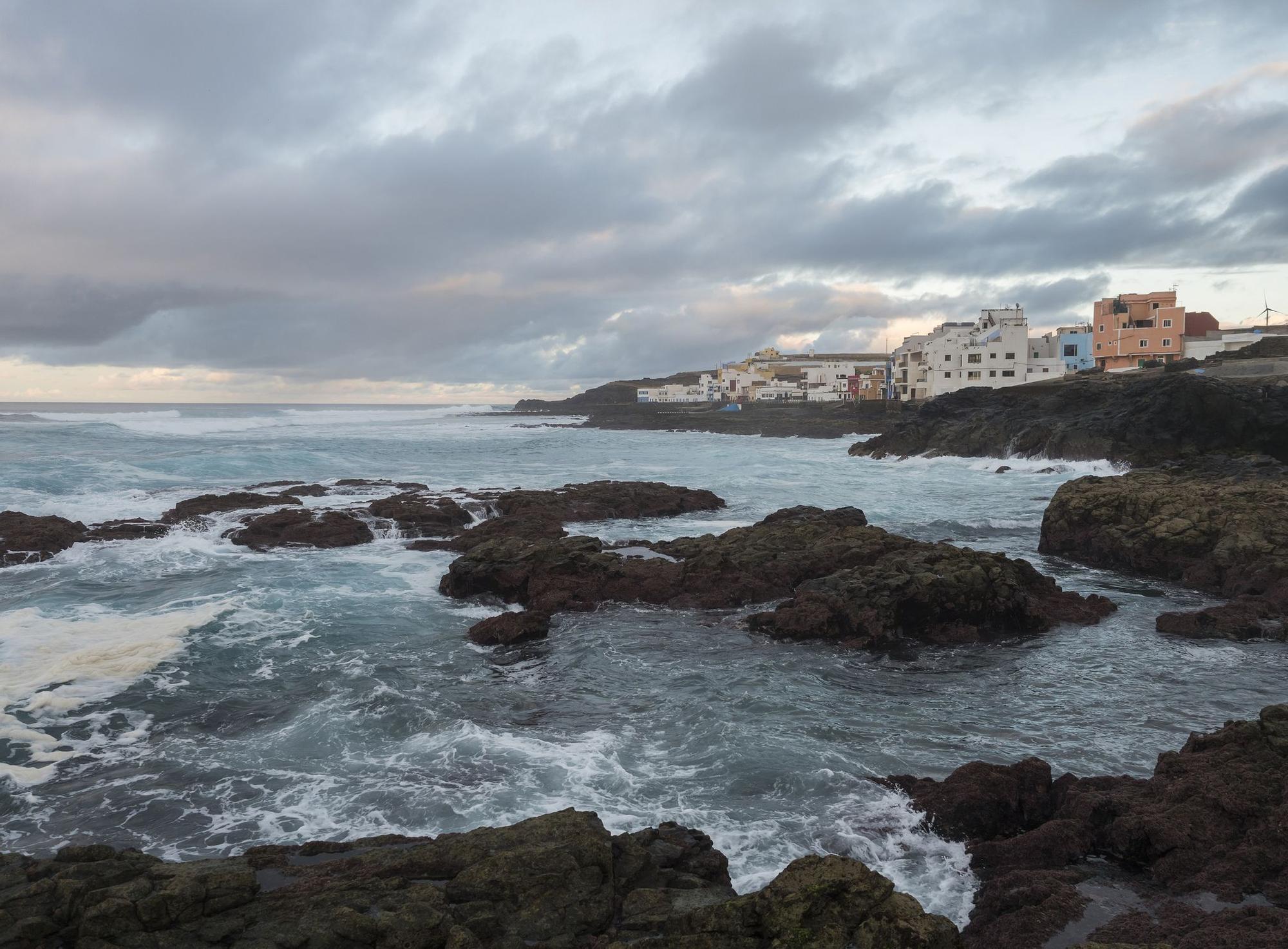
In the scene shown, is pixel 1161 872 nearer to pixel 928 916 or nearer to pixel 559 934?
pixel 928 916

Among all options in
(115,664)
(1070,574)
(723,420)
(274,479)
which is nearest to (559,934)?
(115,664)

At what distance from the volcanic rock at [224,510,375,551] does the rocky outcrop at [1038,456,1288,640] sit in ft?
57.3

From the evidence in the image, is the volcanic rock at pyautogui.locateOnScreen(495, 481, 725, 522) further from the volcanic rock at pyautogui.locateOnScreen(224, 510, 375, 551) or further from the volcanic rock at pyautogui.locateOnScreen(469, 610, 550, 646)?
the volcanic rock at pyautogui.locateOnScreen(469, 610, 550, 646)

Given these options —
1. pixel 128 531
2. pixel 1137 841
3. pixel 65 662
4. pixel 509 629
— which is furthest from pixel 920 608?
pixel 128 531

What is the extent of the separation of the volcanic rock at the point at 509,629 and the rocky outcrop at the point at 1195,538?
993cm

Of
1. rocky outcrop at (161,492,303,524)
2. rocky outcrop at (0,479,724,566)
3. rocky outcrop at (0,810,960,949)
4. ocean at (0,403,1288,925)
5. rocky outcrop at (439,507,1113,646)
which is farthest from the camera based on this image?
rocky outcrop at (161,492,303,524)

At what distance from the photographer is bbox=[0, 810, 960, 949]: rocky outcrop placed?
186 inches

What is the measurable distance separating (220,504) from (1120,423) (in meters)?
35.2

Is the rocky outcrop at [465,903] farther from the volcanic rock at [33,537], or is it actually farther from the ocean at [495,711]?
the volcanic rock at [33,537]

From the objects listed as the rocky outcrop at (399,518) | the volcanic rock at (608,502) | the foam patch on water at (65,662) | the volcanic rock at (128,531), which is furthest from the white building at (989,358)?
the foam patch on water at (65,662)

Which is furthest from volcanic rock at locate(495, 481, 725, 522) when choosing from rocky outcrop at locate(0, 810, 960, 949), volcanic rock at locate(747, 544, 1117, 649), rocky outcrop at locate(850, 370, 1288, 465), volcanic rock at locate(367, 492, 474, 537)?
rocky outcrop at locate(850, 370, 1288, 465)

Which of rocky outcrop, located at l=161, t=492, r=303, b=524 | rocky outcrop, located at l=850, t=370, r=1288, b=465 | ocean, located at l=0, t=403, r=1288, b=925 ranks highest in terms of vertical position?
rocky outcrop, located at l=850, t=370, r=1288, b=465

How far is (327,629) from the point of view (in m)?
13.5

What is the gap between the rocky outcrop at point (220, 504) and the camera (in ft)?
76.7
